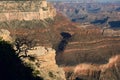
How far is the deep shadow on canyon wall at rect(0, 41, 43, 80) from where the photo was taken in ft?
87.2

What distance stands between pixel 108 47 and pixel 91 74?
1612cm

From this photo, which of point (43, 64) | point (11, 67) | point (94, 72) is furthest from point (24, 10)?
point (11, 67)

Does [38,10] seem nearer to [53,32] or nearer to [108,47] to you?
[53,32]

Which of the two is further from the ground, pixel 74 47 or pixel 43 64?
pixel 43 64

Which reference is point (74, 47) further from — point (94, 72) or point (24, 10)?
point (24, 10)

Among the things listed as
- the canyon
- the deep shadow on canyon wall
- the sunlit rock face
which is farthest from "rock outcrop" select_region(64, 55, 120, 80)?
the deep shadow on canyon wall

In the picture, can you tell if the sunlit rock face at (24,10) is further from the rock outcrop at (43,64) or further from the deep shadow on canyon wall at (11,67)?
the deep shadow on canyon wall at (11,67)

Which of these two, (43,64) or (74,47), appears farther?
(74,47)

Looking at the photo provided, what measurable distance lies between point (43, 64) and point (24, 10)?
92.9 m

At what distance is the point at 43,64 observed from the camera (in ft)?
105

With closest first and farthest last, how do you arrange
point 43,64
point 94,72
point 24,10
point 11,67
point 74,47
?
point 11,67 < point 43,64 < point 94,72 < point 74,47 < point 24,10

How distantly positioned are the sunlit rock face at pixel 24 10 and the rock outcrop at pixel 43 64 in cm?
8485

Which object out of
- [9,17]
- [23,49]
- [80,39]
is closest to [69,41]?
[80,39]

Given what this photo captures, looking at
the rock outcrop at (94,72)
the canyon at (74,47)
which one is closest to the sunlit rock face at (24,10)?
the canyon at (74,47)
